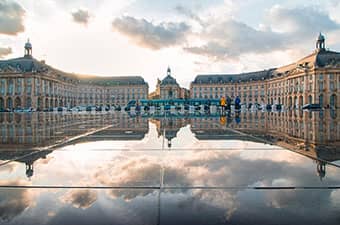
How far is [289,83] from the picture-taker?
8538cm

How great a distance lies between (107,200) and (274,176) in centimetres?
220

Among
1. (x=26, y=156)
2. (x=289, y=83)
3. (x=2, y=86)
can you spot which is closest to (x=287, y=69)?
(x=289, y=83)

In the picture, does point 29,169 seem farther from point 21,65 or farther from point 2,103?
point 2,103

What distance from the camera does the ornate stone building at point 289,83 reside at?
72.1 meters

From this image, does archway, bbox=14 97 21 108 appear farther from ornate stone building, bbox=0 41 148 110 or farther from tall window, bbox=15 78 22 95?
tall window, bbox=15 78 22 95

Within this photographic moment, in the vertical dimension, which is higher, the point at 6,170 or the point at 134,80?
the point at 134,80

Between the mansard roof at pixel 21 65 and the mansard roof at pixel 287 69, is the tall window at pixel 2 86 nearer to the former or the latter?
the mansard roof at pixel 21 65

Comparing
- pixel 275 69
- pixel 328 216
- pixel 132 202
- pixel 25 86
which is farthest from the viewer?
pixel 275 69

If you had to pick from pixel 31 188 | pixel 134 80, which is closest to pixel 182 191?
pixel 31 188

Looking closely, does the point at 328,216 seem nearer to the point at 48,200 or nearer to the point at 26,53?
the point at 48,200

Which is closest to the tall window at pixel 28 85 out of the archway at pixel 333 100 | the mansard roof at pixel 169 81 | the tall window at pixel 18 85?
the tall window at pixel 18 85

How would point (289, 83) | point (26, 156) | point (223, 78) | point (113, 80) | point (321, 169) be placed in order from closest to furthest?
point (321, 169) → point (26, 156) → point (289, 83) → point (223, 78) → point (113, 80)

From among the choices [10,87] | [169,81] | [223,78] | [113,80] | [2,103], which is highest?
[113,80]

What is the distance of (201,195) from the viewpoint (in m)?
2.77
